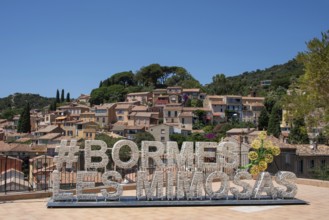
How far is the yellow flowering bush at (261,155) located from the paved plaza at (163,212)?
147cm

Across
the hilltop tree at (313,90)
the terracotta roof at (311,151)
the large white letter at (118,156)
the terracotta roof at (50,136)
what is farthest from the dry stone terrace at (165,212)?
the terracotta roof at (50,136)

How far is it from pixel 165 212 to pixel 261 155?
404 cm

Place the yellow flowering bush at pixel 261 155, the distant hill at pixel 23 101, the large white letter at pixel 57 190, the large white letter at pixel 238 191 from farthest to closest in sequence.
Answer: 1. the distant hill at pixel 23 101
2. the yellow flowering bush at pixel 261 155
3. the large white letter at pixel 238 191
4. the large white letter at pixel 57 190

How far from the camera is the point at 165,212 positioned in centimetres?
997

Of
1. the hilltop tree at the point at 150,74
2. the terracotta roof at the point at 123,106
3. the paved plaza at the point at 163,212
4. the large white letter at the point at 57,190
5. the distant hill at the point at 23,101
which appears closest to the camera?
the paved plaza at the point at 163,212

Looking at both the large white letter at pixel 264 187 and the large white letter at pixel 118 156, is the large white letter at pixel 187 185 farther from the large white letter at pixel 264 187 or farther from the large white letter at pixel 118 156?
the large white letter at pixel 264 187

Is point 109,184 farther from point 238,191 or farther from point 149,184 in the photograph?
point 238,191

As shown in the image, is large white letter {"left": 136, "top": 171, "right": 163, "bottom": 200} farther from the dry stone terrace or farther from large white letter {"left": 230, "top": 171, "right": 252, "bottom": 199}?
large white letter {"left": 230, "top": 171, "right": 252, "bottom": 199}

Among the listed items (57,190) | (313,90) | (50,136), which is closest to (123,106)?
(50,136)

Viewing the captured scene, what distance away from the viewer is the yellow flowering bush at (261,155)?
1227cm

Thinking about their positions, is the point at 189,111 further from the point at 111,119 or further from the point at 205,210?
the point at 205,210

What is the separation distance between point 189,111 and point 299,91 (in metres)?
70.3

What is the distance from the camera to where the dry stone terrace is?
934cm

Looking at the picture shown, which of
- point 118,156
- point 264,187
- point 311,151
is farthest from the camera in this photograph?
point 311,151
